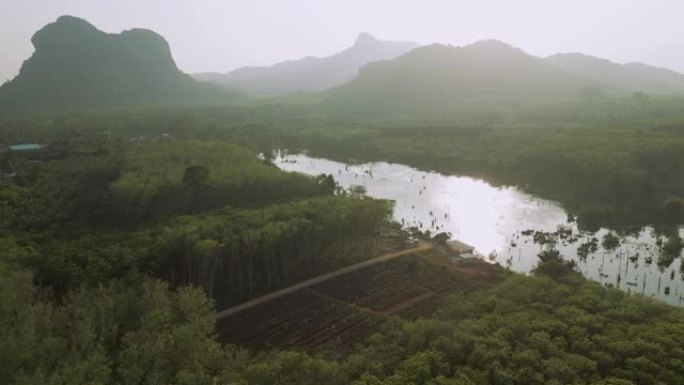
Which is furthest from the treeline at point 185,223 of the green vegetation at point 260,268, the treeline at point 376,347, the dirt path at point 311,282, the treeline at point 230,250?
the treeline at point 376,347

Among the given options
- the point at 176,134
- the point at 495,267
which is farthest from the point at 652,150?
the point at 176,134

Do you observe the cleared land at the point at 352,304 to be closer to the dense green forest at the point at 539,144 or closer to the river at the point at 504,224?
the river at the point at 504,224

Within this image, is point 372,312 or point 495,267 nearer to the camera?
point 372,312

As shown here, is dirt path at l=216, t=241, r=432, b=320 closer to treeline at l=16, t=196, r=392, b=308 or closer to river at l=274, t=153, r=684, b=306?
treeline at l=16, t=196, r=392, b=308

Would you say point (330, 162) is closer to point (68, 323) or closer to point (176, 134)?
point (176, 134)

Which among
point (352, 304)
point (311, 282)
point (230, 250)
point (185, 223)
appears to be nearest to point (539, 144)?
point (311, 282)

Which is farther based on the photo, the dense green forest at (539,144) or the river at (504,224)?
the dense green forest at (539,144)
